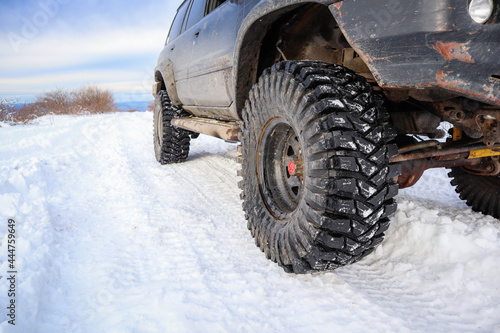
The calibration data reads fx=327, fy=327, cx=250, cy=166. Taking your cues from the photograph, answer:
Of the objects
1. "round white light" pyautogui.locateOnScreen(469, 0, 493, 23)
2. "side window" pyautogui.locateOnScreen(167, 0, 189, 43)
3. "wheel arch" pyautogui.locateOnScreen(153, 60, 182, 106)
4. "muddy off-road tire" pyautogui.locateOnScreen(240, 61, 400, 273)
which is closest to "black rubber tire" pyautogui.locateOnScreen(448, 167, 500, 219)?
"muddy off-road tire" pyautogui.locateOnScreen(240, 61, 400, 273)

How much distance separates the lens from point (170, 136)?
5453 mm

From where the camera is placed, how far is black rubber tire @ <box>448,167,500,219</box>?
9.55 ft

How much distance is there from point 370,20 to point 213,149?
19.4 feet

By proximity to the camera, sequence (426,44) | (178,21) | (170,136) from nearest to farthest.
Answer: (426,44) < (178,21) < (170,136)

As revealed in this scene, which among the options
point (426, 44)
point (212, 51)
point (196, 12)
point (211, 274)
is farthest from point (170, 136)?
point (426, 44)

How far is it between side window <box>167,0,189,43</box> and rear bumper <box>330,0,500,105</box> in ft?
12.9

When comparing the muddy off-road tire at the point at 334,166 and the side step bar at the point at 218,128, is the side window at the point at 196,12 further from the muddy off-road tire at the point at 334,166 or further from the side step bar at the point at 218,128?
the muddy off-road tire at the point at 334,166

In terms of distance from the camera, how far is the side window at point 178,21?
4.94 meters

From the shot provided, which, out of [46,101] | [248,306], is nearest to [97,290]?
[248,306]

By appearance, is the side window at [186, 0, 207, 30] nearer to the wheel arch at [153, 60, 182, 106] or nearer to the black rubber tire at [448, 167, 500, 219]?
the wheel arch at [153, 60, 182, 106]

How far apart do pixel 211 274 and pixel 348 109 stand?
1.32 metres

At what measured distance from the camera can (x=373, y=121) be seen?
1.74 m

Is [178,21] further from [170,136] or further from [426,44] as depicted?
[426,44]

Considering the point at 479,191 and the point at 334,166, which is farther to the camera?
the point at 479,191
